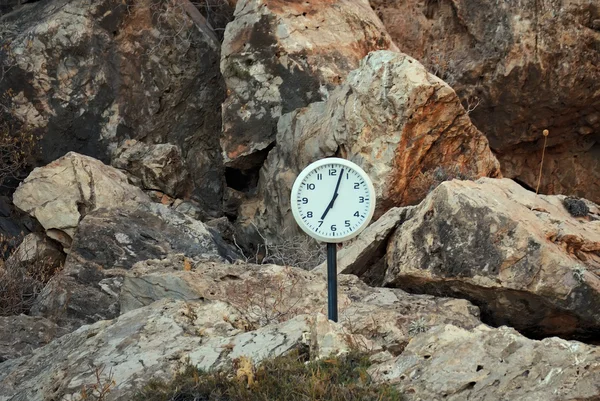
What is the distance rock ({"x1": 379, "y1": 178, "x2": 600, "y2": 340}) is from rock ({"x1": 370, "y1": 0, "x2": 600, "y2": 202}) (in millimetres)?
4440

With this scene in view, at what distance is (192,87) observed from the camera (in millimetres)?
12320

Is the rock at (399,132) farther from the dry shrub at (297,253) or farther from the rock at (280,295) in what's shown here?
the rock at (280,295)

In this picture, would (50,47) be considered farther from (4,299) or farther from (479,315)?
(479,315)

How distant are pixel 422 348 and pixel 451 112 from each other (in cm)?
484

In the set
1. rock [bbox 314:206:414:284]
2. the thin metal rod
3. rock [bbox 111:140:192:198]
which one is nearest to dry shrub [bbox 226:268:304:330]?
rock [bbox 314:206:414:284]

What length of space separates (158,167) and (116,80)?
1.37 meters

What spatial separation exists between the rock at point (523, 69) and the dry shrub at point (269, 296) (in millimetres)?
5539

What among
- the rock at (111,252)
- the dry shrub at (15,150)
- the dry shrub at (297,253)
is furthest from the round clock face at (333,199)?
the dry shrub at (15,150)

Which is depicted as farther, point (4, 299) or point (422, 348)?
point (4, 299)

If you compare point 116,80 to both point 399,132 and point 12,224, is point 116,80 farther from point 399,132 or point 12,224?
point 399,132

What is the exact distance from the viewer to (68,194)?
10.0 m

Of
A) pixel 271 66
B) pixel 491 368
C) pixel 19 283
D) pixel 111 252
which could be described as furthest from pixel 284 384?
pixel 271 66

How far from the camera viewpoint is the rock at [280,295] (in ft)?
22.0

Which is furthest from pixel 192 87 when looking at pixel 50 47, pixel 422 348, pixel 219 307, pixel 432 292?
pixel 422 348
